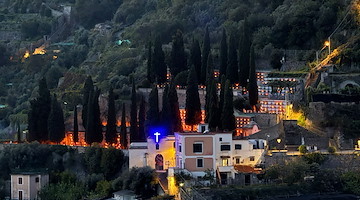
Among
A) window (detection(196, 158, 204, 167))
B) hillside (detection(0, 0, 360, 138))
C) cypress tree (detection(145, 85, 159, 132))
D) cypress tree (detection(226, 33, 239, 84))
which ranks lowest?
window (detection(196, 158, 204, 167))

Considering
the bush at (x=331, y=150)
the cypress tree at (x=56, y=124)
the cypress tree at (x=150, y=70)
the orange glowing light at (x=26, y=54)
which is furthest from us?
the orange glowing light at (x=26, y=54)

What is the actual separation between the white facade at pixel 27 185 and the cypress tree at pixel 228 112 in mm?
9531

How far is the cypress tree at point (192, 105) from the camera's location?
70.9 m

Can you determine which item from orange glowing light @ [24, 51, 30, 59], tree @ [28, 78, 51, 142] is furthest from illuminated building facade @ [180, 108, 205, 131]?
orange glowing light @ [24, 51, 30, 59]

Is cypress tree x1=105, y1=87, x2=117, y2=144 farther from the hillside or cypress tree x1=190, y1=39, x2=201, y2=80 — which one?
cypress tree x1=190, y1=39, x2=201, y2=80

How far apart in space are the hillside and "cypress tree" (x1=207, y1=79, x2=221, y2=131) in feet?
23.1

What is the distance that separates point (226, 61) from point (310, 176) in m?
14.6

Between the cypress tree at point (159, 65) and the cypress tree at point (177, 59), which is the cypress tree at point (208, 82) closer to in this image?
the cypress tree at point (177, 59)

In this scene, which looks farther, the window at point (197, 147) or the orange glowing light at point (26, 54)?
the orange glowing light at point (26, 54)

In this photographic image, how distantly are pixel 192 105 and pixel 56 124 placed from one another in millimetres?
7609

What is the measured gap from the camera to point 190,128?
7106cm

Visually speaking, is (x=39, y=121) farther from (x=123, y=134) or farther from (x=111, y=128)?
(x=123, y=134)

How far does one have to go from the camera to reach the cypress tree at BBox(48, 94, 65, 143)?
73.0 meters

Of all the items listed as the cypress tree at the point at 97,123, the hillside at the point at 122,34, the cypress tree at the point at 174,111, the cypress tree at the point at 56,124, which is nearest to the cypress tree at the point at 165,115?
the cypress tree at the point at 174,111
